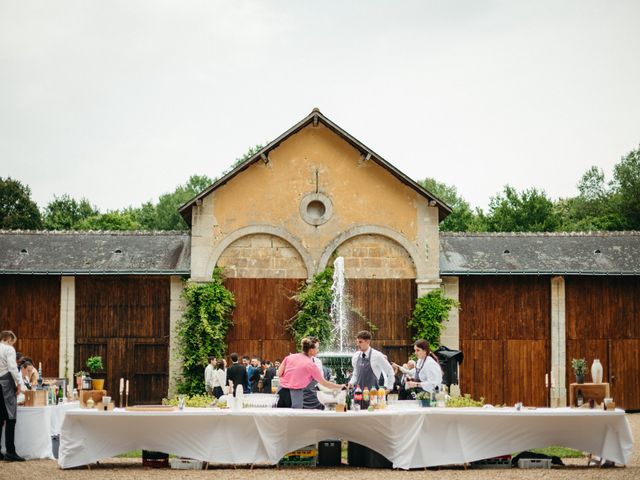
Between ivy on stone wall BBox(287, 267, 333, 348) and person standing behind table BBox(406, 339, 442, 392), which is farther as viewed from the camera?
ivy on stone wall BBox(287, 267, 333, 348)

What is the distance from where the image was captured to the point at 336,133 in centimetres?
2542

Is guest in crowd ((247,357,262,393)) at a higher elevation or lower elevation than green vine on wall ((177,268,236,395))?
lower

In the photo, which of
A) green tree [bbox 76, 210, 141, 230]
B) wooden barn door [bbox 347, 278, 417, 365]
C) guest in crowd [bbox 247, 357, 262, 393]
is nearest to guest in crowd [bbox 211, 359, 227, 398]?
guest in crowd [bbox 247, 357, 262, 393]

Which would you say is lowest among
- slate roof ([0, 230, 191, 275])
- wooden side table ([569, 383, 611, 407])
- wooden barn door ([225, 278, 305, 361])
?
wooden side table ([569, 383, 611, 407])

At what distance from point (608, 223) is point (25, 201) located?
104ft

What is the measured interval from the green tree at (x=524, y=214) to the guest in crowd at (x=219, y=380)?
3347 centimetres

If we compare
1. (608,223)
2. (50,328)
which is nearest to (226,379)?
(50,328)

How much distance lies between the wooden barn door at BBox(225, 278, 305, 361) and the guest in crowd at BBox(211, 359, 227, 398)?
10.1 ft

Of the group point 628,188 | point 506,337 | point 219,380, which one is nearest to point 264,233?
point 219,380

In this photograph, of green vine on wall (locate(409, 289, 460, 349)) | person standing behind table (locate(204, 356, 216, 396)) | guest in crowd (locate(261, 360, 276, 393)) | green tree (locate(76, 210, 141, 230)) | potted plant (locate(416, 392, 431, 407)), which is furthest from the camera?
green tree (locate(76, 210, 141, 230))

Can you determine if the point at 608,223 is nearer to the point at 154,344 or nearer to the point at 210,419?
the point at 154,344

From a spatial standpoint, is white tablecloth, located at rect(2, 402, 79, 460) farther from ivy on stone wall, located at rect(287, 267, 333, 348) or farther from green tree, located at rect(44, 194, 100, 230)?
green tree, located at rect(44, 194, 100, 230)

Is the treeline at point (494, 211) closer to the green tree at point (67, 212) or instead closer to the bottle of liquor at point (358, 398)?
the green tree at point (67, 212)

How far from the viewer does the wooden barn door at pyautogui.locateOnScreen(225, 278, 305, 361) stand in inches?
985
